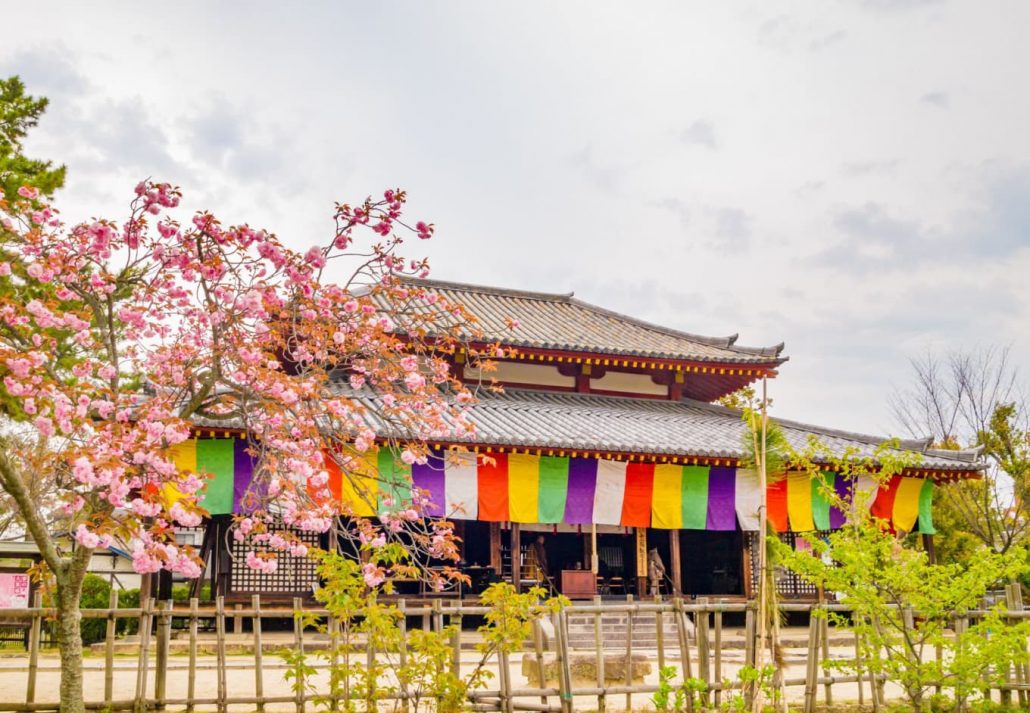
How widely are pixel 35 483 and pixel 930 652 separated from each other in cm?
1372

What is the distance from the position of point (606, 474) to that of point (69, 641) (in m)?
11.3

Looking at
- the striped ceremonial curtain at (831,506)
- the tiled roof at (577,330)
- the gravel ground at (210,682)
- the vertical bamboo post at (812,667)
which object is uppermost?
the tiled roof at (577,330)

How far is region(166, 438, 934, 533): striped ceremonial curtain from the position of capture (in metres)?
15.5

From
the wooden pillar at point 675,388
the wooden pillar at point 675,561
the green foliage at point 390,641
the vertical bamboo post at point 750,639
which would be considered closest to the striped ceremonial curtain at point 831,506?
the wooden pillar at point 675,561

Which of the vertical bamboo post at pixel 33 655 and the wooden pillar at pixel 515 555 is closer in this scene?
the vertical bamboo post at pixel 33 655

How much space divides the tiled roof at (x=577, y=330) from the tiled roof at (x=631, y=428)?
1.21m

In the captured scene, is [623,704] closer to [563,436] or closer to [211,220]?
[211,220]

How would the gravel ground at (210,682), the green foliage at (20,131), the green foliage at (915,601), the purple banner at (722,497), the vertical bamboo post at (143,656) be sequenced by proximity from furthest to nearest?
1. the purple banner at (722,497)
2. the green foliage at (20,131)
3. the gravel ground at (210,682)
4. the vertical bamboo post at (143,656)
5. the green foliage at (915,601)

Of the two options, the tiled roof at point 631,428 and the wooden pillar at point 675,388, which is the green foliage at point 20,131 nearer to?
the tiled roof at point 631,428

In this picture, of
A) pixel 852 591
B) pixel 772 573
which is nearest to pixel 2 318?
pixel 772 573

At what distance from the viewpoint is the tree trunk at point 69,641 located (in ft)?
25.6

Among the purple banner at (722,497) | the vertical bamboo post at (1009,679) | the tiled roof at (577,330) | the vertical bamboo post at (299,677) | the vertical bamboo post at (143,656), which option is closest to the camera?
the vertical bamboo post at (299,677)

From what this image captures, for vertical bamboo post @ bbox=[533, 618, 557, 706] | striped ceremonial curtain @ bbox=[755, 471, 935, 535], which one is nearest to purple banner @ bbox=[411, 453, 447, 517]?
striped ceremonial curtain @ bbox=[755, 471, 935, 535]

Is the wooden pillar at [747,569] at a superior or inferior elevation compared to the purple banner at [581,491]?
inferior
